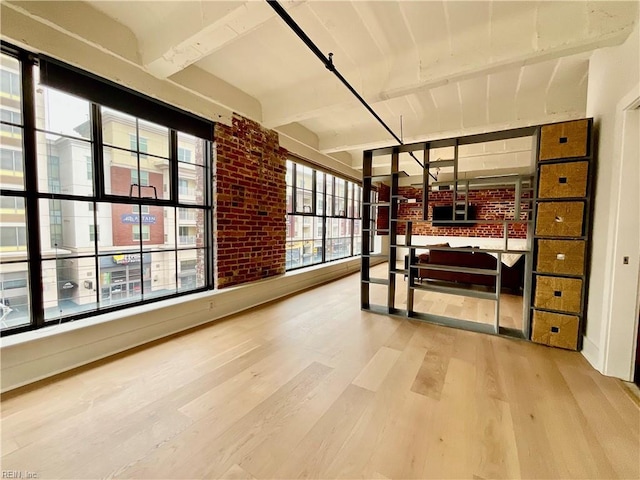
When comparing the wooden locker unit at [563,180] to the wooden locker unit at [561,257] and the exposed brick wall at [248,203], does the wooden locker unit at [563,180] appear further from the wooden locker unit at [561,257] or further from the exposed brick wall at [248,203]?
the exposed brick wall at [248,203]

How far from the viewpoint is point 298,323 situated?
318cm

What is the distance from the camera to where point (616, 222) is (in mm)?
2088

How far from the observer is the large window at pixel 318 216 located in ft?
16.7

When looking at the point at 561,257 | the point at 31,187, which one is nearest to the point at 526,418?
the point at 561,257

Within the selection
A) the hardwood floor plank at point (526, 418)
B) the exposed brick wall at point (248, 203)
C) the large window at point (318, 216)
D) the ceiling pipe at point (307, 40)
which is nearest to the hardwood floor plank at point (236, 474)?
the hardwood floor plank at point (526, 418)

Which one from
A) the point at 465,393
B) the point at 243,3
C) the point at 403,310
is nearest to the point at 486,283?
the point at 403,310

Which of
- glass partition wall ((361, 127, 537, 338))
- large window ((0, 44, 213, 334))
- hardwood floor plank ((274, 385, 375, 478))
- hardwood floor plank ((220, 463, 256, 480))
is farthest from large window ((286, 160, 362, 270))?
hardwood floor plank ((220, 463, 256, 480))

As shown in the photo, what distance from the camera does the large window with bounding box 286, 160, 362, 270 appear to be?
5.08 metres

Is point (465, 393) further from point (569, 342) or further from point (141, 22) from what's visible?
point (141, 22)

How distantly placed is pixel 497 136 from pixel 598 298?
1.85 meters

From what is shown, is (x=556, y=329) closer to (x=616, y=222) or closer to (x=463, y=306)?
(x=616, y=222)

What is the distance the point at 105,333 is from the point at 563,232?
4375 millimetres

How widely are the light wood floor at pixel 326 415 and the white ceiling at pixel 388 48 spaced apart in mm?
2641

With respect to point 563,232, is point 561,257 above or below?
below
